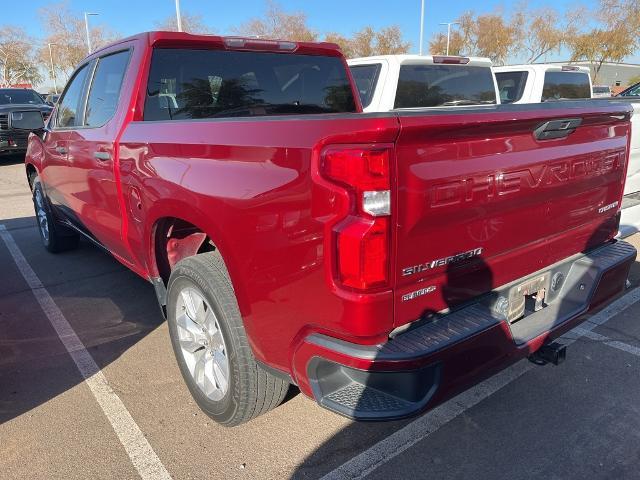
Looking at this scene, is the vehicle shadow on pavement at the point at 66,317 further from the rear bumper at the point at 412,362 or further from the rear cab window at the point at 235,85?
the rear bumper at the point at 412,362

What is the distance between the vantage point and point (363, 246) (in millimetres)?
1788

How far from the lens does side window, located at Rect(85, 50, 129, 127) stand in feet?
11.6

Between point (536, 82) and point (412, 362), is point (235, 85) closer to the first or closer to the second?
point (412, 362)

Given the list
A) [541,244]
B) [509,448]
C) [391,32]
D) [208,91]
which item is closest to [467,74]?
[208,91]

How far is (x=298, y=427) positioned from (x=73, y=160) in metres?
2.73

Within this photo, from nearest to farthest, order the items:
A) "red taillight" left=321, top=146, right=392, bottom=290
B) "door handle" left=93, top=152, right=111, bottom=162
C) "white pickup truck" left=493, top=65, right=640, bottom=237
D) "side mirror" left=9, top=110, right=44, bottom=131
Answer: "red taillight" left=321, top=146, right=392, bottom=290
"door handle" left=93, top=152, right=111, bottom=162
"side mirror" left=9, top=110, right=44, bottom=131
"white pickup truck" left=493, top=65, right=640, bottom=237

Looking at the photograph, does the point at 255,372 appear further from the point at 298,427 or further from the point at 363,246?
the point at 363,246

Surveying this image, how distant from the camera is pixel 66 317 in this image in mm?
4188

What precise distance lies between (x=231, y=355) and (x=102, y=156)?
1770mm

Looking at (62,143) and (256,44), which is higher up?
(256,44)

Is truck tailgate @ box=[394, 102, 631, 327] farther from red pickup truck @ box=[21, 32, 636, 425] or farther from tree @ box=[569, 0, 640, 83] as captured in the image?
tree @ box=[569, 0, 640, 83]

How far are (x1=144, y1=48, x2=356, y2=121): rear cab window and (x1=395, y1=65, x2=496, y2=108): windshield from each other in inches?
95.5

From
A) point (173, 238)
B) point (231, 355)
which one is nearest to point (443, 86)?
point (173, 238)

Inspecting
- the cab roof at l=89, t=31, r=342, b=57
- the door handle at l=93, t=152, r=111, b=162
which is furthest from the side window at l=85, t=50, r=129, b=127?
the door handle at l=93, t=152, r=111, b=162
